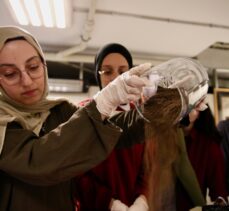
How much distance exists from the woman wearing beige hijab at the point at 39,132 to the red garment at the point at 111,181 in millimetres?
363

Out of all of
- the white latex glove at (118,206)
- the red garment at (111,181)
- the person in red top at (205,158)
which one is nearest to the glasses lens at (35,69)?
the red garment at (111,181)

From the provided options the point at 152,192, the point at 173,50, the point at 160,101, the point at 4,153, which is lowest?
the point at 152,192

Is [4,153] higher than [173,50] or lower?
lower

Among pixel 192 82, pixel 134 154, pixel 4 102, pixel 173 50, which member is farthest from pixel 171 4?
pixel 4 102

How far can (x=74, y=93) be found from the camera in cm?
360

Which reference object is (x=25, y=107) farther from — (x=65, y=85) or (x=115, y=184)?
(x=65, y=85)

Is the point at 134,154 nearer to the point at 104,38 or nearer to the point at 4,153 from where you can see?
the point at 4,153

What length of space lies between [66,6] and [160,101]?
1443mm

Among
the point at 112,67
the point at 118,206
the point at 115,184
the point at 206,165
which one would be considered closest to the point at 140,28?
the point at 112,67

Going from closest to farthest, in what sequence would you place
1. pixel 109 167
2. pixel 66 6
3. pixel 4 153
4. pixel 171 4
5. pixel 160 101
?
pixel 4 153 → pixel 160 101 → pixel 109 167 → pixel 66 6 → pixel 171 4

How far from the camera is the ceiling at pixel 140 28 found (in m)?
2.34

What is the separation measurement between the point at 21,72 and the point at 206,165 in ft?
4.48

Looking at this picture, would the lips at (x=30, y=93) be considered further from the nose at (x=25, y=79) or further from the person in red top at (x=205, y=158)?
the person in red top at (x=205, y=158)

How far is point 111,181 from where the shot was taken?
4.33 ft
